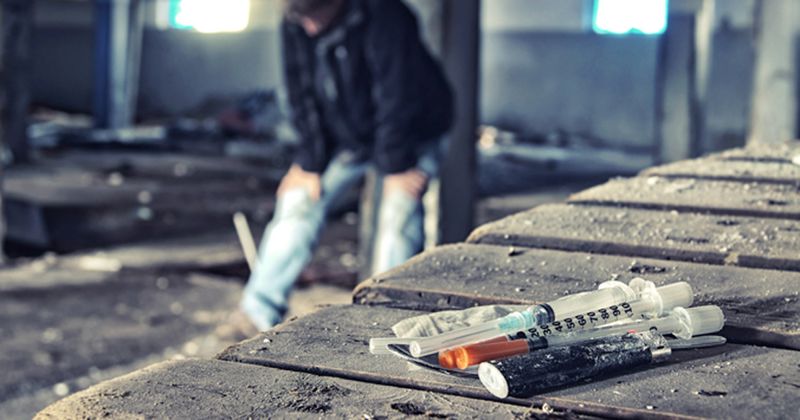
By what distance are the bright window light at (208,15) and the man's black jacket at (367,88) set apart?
1119 cm

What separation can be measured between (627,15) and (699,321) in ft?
38.9

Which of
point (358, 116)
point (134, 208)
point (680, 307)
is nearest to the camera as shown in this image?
point (680, 307)

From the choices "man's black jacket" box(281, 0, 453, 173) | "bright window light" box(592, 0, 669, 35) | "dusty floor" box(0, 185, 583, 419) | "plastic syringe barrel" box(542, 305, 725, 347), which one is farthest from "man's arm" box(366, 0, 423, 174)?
"bright window light" box(592, 0, 669, 35)

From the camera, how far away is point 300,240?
328 centimetres

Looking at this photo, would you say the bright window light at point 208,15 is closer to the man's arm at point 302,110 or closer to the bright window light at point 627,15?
the bright window light at point 627,15

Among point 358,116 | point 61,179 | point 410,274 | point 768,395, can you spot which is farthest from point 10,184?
point 768,395

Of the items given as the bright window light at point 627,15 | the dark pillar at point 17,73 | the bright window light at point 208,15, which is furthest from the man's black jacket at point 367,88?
the bright window light at point 208,15

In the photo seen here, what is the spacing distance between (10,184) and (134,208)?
127cm

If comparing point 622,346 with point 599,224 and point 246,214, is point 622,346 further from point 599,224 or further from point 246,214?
point 246,214

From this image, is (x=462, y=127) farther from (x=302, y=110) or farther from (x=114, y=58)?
(x=114, y=58)

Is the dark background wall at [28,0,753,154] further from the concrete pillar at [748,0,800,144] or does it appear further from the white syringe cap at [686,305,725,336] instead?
the white syringe cap at [686,305,725,336]

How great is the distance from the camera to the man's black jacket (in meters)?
3.25

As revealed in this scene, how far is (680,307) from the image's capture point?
1019 millimetres

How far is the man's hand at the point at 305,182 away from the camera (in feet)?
11.0
